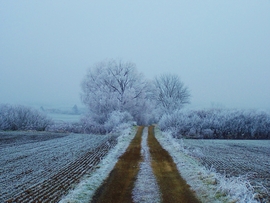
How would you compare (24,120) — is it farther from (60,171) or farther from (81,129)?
(60,171)

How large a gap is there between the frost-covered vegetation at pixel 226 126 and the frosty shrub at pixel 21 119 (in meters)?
18.8

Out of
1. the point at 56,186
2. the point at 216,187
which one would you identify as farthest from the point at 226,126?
the point at 56,186

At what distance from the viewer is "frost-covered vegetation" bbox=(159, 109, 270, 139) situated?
103 ft

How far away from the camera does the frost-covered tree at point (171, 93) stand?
62969mm

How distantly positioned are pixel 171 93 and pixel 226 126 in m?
32.2

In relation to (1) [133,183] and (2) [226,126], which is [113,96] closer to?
(2) [226,126]

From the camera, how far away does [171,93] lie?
211 feet

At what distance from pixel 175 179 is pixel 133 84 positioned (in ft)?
128

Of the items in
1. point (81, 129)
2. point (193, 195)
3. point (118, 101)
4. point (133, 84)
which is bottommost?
point (193, 195)

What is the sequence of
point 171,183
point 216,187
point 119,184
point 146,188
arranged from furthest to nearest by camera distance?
point 171,183 < point 119,184 < point 146,188 < point 216,187

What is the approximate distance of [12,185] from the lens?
8.03 meters

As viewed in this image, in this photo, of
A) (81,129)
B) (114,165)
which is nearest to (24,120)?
(81,129)

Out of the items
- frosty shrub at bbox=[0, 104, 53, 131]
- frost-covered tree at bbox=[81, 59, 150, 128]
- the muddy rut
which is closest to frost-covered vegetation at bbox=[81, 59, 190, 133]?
frost-covered tree at bbox=[81, 59, 150, 128]

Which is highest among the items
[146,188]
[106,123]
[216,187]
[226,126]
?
[106,123]
